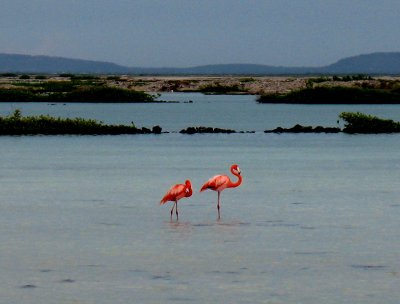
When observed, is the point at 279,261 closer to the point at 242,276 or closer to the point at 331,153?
the point at 242,276

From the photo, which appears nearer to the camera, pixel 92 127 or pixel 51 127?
pixel 51 127

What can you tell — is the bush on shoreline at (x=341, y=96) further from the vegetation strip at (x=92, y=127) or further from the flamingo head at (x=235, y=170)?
the flamingo head at (x=235, y=170)

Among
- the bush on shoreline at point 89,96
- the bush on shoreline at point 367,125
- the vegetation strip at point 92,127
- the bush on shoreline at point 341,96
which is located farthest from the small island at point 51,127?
the bush on shoreline at point 89,96

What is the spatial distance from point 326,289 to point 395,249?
3.29 m

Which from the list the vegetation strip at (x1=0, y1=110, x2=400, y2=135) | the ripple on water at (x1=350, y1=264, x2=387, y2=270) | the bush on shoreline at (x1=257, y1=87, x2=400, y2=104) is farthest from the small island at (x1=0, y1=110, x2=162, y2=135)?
the bush on shoreline at (x1=257, y1=87, x2=400, y2=104)

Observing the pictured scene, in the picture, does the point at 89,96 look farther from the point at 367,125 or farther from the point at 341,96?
the point at 367,125

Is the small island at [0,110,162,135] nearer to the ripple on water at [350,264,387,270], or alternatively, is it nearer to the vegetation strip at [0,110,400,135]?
the vegetation strip at [0,110,400,135]

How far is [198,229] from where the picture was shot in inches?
760

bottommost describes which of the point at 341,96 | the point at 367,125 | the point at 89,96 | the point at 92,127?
the point at 89,96

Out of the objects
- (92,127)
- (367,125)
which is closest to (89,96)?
(92,127)

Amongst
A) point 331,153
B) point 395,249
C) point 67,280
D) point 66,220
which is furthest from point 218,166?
point 67,280

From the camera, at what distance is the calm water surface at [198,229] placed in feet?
46.5

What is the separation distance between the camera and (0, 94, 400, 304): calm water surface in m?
14.2

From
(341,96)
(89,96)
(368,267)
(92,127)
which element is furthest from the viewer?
(89,96)
